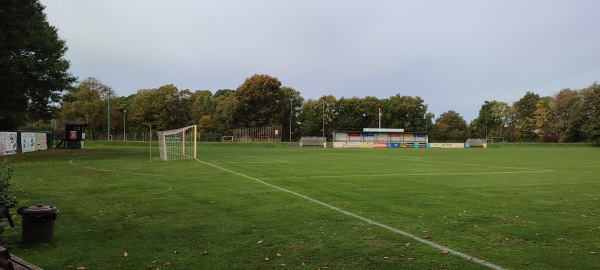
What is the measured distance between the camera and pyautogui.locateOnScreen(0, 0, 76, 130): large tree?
24641mm

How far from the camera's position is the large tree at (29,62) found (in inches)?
970

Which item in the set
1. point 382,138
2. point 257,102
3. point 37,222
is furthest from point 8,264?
point 257,102

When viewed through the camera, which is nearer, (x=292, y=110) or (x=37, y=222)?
(x=37, y=222)

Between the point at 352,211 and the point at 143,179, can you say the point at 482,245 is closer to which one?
the point at 352,211

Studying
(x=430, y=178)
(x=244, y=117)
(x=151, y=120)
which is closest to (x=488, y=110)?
(x=244, y=117)

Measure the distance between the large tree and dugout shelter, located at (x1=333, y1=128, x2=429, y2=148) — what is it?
49462mm

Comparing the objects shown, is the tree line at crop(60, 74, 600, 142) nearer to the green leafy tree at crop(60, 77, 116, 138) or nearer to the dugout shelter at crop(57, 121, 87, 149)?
the green leafy tree at crop(60, 77, 116, 138)

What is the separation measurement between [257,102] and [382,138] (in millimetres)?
28707

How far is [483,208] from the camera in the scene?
376 inches

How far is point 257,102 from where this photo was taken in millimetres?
89312

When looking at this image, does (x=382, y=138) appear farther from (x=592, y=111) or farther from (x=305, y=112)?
(x=592, y=111)

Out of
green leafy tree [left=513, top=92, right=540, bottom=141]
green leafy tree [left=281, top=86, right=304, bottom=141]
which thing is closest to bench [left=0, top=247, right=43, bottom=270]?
green leafy tree [left=281, top=86, right=304, bottom=141]

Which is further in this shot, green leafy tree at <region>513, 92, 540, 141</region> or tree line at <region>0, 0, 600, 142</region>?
green leafy tree at <region>513, 92, 540, 141</region>

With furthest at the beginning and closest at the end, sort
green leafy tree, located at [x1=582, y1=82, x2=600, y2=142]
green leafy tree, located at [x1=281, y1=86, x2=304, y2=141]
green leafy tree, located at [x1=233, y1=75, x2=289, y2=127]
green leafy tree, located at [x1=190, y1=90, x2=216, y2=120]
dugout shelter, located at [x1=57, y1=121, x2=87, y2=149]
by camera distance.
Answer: green leafy tree, located at [x1=190, y1=90, x2=216, y2=120], green leafy tree, located at [x1=281, y1=86, x2=304, y2=141], green leafy tree, located at [x1=233, y1=75, x2=289, y2=127], green leafy tree, located at [x1=582, y1=82, x2=600, y2=142], dugout shelter, located at [x1=57, y1=121, x2=87, y2=149]
